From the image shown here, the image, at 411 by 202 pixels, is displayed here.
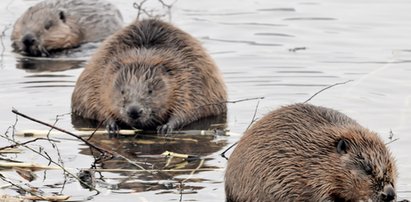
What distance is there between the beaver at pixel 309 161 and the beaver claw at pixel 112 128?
2.02 meters

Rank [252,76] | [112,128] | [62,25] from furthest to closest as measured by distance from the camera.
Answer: [62,25] → [252,76] → [112,128]

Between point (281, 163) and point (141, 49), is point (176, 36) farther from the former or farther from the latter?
point (281, 163)

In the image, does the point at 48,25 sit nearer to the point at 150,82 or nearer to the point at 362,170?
the point at 150,82

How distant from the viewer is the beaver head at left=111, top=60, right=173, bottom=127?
8.58 meters

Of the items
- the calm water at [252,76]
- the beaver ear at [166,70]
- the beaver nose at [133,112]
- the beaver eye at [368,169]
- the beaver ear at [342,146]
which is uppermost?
the beaver ear at [342,146]

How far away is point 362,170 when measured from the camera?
615cm

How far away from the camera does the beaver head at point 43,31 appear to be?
38.9ft

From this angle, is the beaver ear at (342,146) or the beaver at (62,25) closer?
the beaver ear at (342,146)

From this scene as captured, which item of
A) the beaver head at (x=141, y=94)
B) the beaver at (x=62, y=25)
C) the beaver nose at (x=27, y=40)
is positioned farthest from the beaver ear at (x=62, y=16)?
A: the beaver head at (x=141, y=94)

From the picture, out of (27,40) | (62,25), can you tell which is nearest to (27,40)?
(27,40)

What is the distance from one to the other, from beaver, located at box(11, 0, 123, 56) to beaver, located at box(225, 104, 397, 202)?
18.1 ft

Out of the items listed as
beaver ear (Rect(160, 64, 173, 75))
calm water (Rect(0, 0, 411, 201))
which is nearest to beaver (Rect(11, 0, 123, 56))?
calm water (Rect(0, 0, 411, 201))

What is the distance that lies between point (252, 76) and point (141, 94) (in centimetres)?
177

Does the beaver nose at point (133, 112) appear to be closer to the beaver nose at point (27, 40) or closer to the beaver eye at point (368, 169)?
the beaver eye at point (368, 169)
